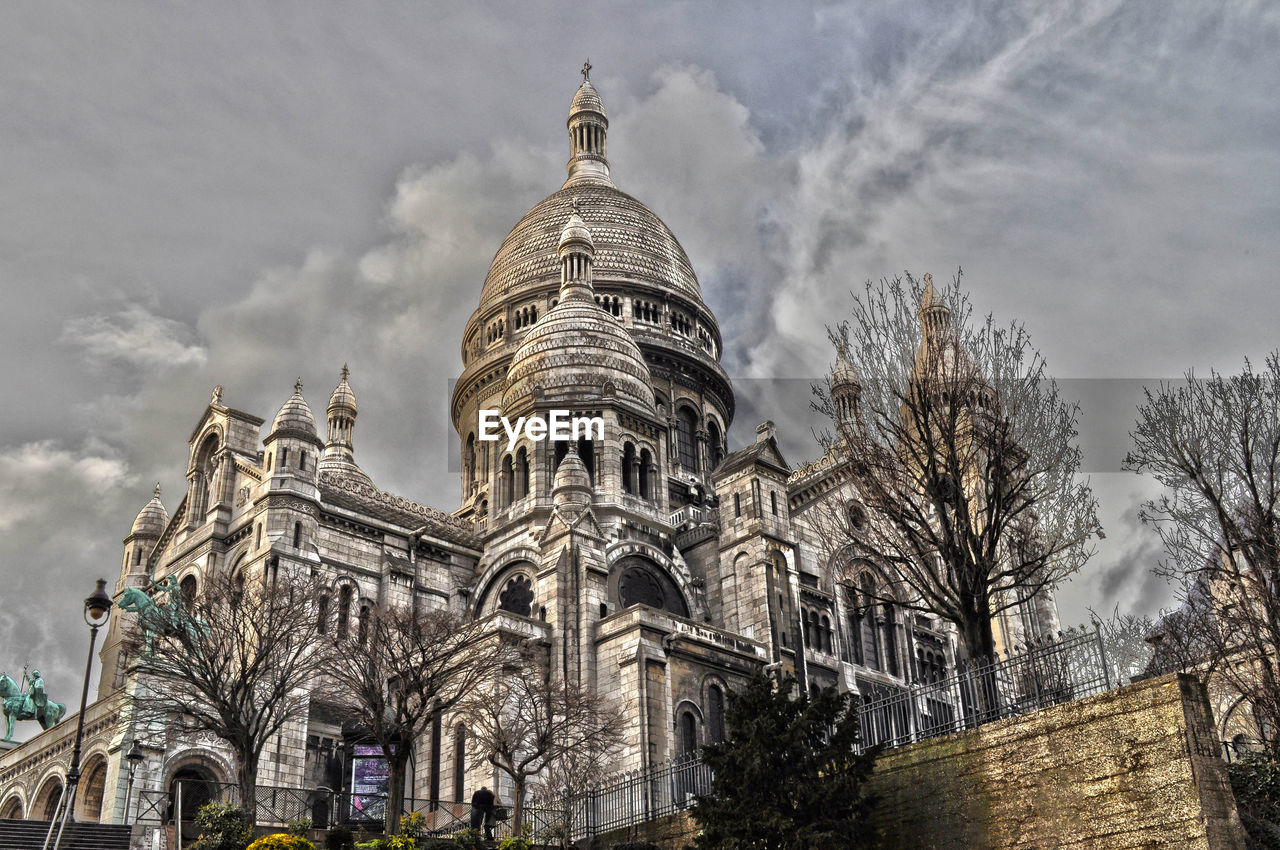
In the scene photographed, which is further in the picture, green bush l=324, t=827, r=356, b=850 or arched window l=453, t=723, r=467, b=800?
arched window l=453, t=723, r=467, b=800

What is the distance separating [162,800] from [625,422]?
25985 mm

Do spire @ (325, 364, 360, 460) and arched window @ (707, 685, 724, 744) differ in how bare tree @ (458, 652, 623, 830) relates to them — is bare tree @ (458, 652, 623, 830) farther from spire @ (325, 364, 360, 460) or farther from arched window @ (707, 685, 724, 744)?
spire @ (325, 364, 360, 460)

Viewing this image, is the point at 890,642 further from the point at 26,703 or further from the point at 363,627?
the point at 26,703

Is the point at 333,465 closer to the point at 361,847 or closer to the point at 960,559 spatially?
the point at 361,847

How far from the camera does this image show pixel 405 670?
110ft

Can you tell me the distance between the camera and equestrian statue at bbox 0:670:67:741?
4506 centimetres

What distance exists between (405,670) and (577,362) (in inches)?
981

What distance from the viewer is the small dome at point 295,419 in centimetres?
4694

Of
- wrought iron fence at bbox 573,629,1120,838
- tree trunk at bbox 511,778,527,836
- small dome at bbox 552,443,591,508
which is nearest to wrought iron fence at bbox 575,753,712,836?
wrought iron fence at bbox 573,629,1120,838

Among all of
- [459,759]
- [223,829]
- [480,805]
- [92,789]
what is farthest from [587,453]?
[223,829]

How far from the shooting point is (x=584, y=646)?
43.8 m

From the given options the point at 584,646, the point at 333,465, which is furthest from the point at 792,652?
the point at 333,465

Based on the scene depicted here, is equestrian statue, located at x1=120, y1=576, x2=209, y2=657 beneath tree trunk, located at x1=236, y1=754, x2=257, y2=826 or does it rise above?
above

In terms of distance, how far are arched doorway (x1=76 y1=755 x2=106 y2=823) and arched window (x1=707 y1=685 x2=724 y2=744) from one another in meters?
20.7
